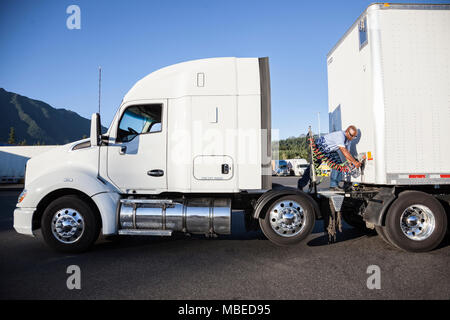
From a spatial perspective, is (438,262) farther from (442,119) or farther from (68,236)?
(68,236)

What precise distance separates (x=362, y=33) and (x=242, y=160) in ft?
9.95

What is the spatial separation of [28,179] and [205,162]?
3220 millimetres

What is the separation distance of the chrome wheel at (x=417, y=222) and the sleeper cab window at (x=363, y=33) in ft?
9.36

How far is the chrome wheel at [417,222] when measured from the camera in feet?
14.7

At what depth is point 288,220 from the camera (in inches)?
175

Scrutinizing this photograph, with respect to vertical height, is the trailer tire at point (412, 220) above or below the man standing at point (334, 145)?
below

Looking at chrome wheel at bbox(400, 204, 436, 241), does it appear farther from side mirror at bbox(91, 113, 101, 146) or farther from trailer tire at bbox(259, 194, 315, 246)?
side mirror at bbox(91, 113, 101, 146)

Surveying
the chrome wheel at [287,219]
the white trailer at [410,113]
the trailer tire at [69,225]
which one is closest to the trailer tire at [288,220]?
the chrome wheel at [287,219]

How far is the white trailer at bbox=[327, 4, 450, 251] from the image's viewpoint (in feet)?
14.4

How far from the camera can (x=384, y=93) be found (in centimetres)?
441

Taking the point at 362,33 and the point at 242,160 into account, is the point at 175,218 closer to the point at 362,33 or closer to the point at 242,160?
the point at 242,160

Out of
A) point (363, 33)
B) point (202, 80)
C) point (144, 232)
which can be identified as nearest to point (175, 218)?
point (144, 232)

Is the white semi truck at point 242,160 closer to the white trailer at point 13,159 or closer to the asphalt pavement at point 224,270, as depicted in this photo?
the asphalt pavement at point 224,270

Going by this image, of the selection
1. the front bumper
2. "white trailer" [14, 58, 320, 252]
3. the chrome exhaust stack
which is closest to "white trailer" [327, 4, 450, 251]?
"white trailer" [14, 58, 320, 252]
